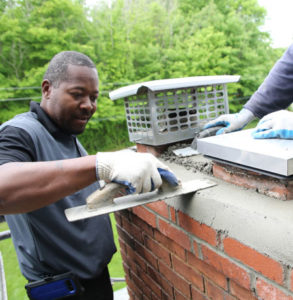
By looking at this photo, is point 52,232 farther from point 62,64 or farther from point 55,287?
point 62,64

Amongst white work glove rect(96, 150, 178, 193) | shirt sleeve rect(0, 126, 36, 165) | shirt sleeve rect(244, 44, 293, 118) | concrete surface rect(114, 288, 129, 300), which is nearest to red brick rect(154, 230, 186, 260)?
white work glove rect(96, 150, 178, 193)

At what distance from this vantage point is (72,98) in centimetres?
Result: 170

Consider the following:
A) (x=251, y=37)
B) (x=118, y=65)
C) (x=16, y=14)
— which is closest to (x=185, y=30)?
(x=251, y=37)

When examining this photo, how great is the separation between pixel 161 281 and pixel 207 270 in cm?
59

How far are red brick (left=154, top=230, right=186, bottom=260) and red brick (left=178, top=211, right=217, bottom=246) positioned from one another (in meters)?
0.18

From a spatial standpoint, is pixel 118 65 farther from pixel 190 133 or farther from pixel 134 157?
pixel 134 157

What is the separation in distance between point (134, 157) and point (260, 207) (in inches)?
21.4

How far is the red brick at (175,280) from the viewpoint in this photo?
1.44m

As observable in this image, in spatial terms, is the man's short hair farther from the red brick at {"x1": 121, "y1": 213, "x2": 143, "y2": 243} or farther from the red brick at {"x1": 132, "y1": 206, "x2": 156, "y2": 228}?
the red brick at {"x1": 121, "y1": 213, "x2": 143, "y2": 243}

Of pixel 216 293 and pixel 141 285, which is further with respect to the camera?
pixel 141 285

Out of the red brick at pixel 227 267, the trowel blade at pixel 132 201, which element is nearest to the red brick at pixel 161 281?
the red brick at pixel 227 267

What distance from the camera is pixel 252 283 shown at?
0.96 meters

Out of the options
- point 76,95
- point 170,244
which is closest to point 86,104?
point 76,95

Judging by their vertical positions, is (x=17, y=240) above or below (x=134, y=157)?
below
